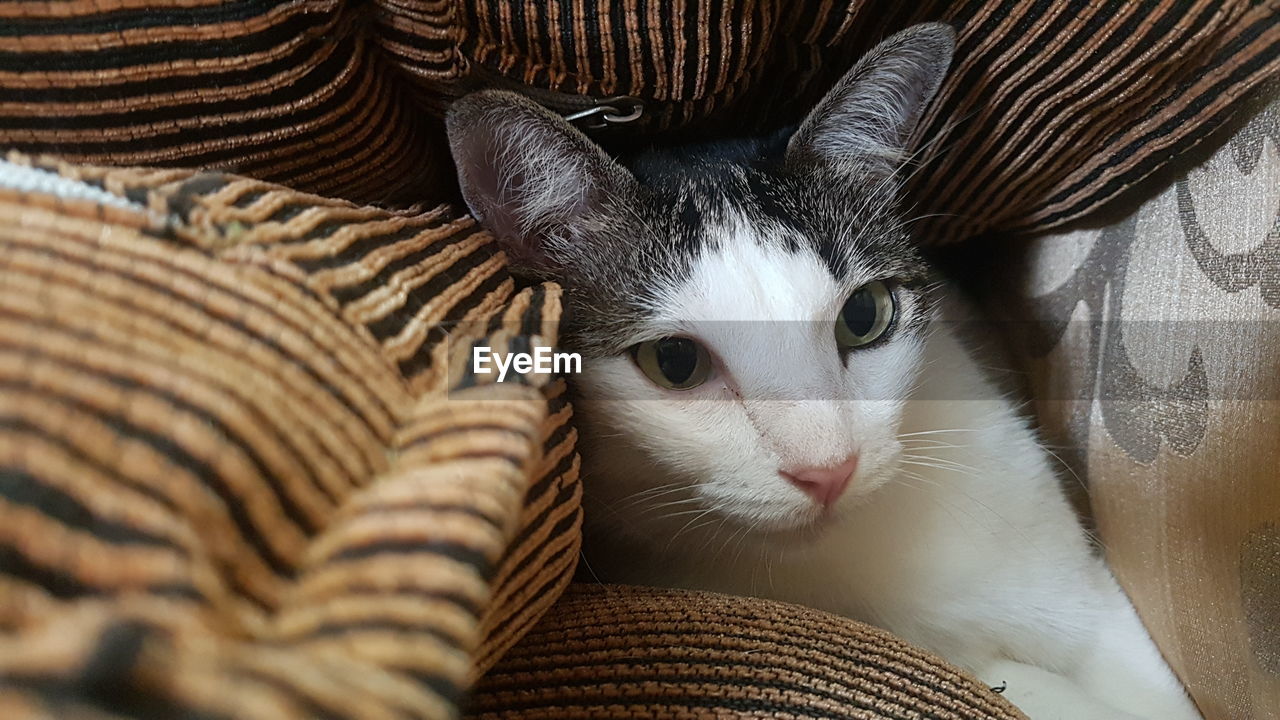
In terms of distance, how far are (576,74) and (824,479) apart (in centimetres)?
41

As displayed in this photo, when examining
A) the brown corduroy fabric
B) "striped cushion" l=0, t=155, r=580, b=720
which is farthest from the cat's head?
"striped cushion" l=0, t=155, r=580, b=720

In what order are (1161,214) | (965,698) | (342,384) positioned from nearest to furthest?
(342,384) → (965,698) → (1161,214)

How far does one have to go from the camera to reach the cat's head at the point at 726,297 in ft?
2.22

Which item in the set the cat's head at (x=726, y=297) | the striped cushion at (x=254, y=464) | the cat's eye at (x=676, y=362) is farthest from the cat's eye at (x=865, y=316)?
the striped cushion at (x=254, y=464)

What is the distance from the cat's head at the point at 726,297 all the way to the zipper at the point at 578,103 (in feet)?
0.15

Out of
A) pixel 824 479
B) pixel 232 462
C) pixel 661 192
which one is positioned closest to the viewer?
pixel 232 462

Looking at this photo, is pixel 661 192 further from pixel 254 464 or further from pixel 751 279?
pixel 254 464

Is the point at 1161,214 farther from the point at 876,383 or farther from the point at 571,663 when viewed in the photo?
the point at 571,663

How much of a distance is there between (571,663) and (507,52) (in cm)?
48

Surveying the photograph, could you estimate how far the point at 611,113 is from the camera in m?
0.75

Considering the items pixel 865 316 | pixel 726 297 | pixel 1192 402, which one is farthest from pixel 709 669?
pixel 1192 402

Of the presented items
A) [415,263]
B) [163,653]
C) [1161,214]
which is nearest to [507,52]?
[415,263]

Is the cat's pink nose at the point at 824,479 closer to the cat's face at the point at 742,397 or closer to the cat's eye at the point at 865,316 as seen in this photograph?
the cat's face at the point at 742,397

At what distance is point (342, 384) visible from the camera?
0.36m
